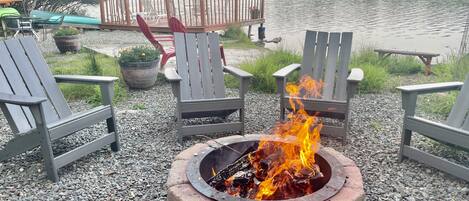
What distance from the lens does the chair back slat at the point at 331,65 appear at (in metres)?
3.53

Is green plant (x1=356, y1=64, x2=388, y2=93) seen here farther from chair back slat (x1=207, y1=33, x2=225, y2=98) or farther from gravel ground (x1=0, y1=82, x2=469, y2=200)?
chair back slat (x1=207, y1=33, x2=225, y2=98)

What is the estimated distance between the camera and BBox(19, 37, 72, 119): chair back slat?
3066 mm

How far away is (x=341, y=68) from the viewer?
356 centimetres

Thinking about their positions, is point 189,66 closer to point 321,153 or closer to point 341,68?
point 341,68

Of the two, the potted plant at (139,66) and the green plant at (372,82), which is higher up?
the potted plant at (139,66)

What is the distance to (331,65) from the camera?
11.8 ft

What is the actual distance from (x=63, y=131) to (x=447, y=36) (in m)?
9.63

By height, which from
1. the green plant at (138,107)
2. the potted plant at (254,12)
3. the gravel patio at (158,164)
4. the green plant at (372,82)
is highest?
the potted plant at (254,12)

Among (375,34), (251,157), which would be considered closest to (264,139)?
(251,157)

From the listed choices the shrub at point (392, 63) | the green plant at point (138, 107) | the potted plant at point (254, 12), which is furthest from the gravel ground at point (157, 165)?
the potted plant at point (254, 12)

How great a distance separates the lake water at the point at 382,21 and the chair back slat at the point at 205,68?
3.25m

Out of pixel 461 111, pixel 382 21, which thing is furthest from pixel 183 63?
pixel 382 21

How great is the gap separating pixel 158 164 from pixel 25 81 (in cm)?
121

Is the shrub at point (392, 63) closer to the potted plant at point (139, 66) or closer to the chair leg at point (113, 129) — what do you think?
the potted plant at point (139, 66)
